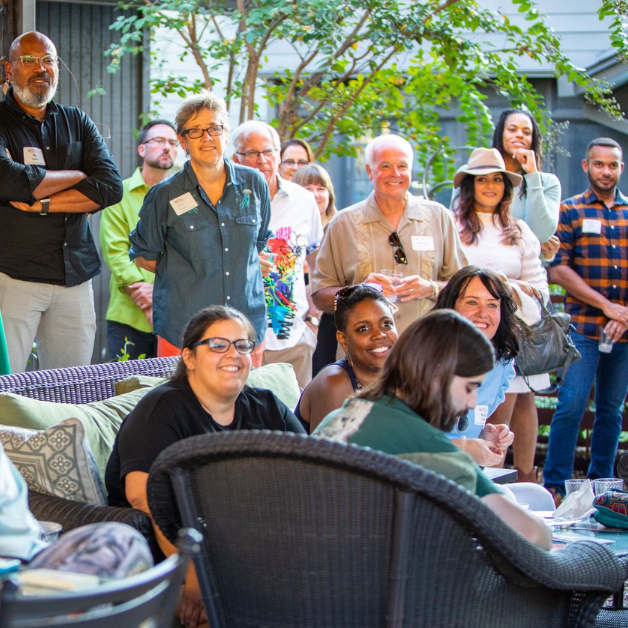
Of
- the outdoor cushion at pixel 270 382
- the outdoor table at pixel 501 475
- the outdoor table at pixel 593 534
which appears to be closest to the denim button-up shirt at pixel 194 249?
the outdoor cushion at pixel 270 382

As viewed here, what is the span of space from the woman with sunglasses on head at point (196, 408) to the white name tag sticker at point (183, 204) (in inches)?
56.7

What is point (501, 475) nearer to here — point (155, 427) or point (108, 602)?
point (155, 427)

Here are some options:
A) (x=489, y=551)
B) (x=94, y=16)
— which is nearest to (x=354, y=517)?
(x=489, y=551)

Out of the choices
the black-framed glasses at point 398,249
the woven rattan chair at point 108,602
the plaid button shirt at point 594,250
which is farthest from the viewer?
the plaid button shirt at point 594,250

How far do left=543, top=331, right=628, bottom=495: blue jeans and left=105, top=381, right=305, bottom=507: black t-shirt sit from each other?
3025 millimetres

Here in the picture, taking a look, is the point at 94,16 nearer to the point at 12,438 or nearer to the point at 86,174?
the point at 86,174

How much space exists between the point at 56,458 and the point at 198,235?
6.11 ft

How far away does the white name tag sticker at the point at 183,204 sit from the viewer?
171 inches

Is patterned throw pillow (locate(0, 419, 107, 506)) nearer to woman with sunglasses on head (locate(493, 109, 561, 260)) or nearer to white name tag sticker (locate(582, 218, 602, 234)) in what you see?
woman with sunglasses on head (locate(493, 109, 561, 260))

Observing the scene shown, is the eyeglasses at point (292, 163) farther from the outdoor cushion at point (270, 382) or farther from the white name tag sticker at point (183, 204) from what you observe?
the outdoor cushion at point (270, 382)

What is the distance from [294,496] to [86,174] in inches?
116

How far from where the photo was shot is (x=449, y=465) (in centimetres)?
209

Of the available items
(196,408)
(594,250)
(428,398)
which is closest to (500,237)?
(594,250)

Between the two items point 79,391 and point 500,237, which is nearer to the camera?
point 79,391
